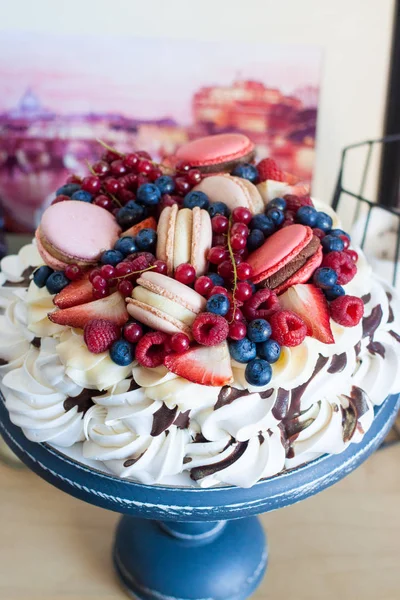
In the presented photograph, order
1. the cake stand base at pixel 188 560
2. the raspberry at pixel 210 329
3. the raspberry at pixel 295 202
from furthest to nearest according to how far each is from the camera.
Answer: the cake stand base at pixel 188 560, the raspberry at pixel 295 202, the raspberry at pixel 210 329

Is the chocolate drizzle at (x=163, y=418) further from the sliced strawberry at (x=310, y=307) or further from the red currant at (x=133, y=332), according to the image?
the sliced strawberry at (x=310, y=307)

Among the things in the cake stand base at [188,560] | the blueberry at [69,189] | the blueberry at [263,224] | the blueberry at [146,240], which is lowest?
the cake stand base at [188,560]

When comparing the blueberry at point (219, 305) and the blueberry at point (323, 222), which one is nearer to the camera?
the blueberry at point (219, 305)

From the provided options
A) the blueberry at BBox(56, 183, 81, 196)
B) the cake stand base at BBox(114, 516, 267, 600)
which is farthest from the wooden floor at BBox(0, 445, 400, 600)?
the blueberry at BBox(56, 183, 81, 196)

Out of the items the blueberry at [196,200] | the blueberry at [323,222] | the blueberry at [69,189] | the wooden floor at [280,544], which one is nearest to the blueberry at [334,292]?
the blueberry at [323,222]

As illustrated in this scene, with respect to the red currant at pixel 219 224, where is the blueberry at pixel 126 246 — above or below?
below

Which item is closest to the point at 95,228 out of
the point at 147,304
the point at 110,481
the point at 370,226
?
the point at 147,304

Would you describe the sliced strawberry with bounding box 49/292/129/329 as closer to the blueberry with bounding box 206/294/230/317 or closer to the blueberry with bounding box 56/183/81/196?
the blueberry with bounding box 206/294/230/317

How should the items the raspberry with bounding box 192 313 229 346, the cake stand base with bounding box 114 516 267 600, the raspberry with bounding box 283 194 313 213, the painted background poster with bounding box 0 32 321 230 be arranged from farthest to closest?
the painted background poster with bounding box 0 32 321 230, the cake stand base with bounding box 114 516 267 600, the raspberry with bounding box 283 194 313 213, the raspberry with bounding box 192 313 229 346

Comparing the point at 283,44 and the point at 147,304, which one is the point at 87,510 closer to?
the point at 147,304

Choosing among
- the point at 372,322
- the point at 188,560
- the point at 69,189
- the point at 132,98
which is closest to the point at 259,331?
the point at 372,322
